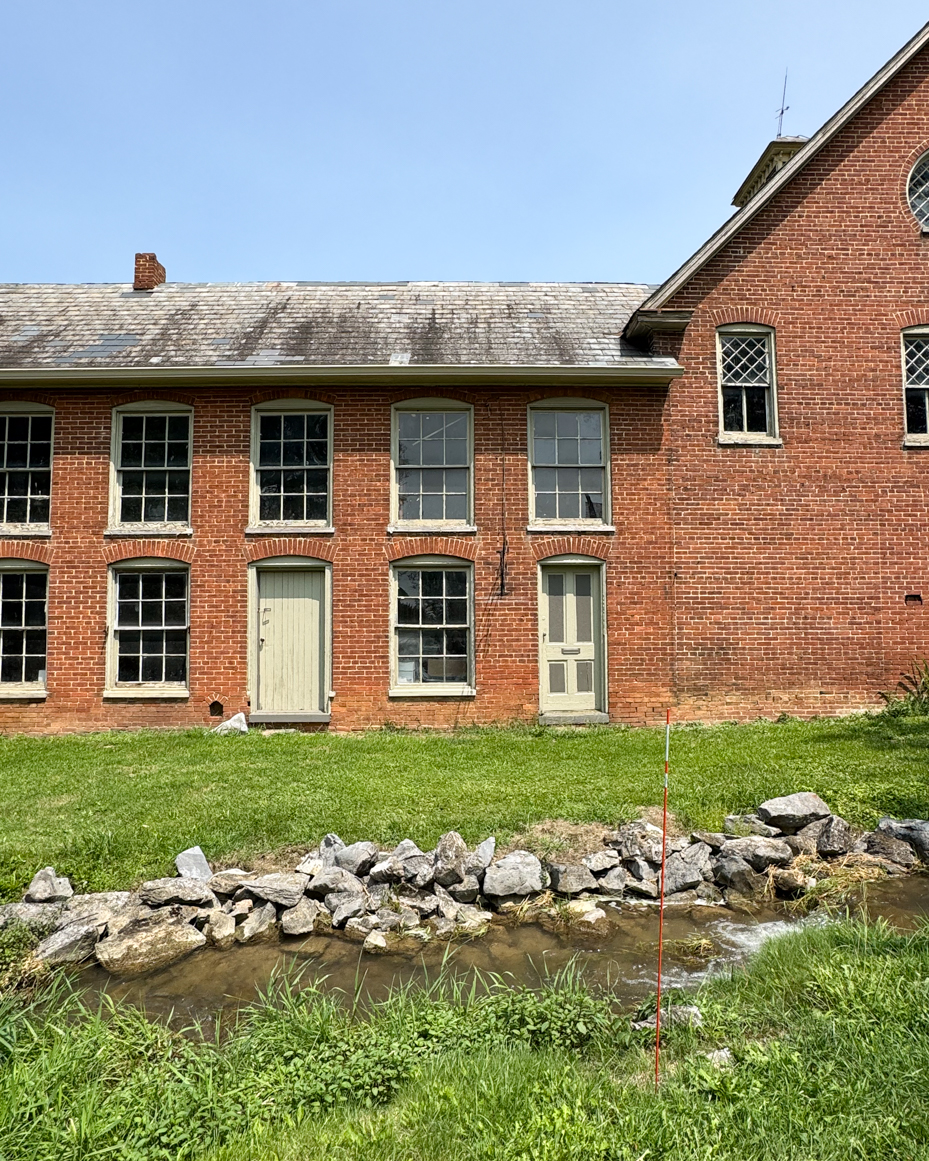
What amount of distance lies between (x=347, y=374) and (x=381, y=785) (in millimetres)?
6720

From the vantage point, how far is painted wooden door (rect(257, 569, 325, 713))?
12953 millimetres

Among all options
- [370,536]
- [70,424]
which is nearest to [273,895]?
[370,536]

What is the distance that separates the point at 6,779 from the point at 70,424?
19.9 ft

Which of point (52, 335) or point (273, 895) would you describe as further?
point (52, 335)

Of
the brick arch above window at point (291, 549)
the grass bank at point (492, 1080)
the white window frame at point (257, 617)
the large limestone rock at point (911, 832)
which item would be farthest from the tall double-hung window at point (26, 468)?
the large limestone rock at point (911, 832)

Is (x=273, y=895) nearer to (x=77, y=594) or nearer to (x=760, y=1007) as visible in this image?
(x=760, y=1007)

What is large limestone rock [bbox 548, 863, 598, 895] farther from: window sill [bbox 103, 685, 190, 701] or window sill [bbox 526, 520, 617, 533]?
window sill [bbox 103, 685, 190, 701]

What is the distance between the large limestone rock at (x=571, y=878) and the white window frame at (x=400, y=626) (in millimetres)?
6110

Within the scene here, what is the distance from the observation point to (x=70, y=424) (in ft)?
43.3

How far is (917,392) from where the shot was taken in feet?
44.7

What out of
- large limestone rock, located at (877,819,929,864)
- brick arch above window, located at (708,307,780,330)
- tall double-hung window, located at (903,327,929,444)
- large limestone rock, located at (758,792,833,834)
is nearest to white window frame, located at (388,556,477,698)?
brick arch above window, located at (708,307,780,330)

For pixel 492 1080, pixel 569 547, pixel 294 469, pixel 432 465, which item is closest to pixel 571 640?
pixel 569 547

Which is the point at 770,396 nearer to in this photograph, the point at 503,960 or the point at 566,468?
the point at 566,468

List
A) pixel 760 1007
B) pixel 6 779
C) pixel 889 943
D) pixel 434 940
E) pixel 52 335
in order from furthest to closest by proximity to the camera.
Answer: pixel 52 335 < pixel 6 779 < pixel 434 940 < pixel 889 943 < pixel 760 1007
